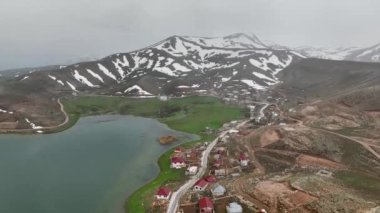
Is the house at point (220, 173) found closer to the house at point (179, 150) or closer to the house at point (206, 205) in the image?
the house at point (206, 205)

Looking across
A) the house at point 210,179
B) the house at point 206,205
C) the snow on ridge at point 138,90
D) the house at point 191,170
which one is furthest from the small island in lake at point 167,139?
the snow on ridge at point 138,90

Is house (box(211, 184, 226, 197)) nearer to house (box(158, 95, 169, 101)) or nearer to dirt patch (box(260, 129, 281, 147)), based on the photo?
dirt patch (box(260, 129, 281, 147))

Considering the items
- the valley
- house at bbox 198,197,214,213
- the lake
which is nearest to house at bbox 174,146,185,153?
the valley

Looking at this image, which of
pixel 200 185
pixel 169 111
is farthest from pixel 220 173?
pixel 169 111

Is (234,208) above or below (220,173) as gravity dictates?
below

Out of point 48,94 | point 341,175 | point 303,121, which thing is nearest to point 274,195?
point 341,175

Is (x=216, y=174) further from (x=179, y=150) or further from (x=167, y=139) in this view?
(x=167, y=139)

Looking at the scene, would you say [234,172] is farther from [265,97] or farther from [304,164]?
[265,97]
